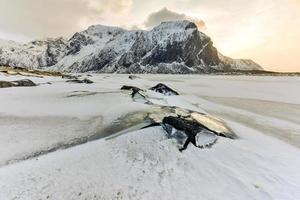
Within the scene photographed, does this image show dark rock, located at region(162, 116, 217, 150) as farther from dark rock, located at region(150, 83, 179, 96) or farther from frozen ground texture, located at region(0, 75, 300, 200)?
dark rock, located at region(150, 83, 179, 96)

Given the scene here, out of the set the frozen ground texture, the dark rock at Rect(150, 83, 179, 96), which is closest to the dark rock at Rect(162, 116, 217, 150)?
the frozen ground texture

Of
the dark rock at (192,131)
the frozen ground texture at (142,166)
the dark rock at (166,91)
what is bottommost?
the dark rock at (166,91)

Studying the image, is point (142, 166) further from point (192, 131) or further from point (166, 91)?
point (166, 91)

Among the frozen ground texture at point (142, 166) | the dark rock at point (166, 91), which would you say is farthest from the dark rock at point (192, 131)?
the dark rock at point (166, 91)

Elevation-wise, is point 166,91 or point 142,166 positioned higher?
point 142,166

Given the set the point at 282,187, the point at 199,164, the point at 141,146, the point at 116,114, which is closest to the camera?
the point at 282,187

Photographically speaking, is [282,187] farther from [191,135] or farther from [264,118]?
[264,118]

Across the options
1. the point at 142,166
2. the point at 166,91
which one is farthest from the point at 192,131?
the point at 166,91

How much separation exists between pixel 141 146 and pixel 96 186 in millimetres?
3043

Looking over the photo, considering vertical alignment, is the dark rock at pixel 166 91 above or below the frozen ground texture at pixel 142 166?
below

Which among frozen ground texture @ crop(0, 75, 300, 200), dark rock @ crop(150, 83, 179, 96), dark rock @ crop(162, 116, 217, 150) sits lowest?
dark rock @ crop(150, 83, 179, 96)

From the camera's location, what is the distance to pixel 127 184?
747 centimetres

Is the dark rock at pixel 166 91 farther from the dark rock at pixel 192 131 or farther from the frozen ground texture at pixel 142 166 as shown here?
the dark rock at pixel 192 131

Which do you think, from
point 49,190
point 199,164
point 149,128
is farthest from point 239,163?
point 49,190
